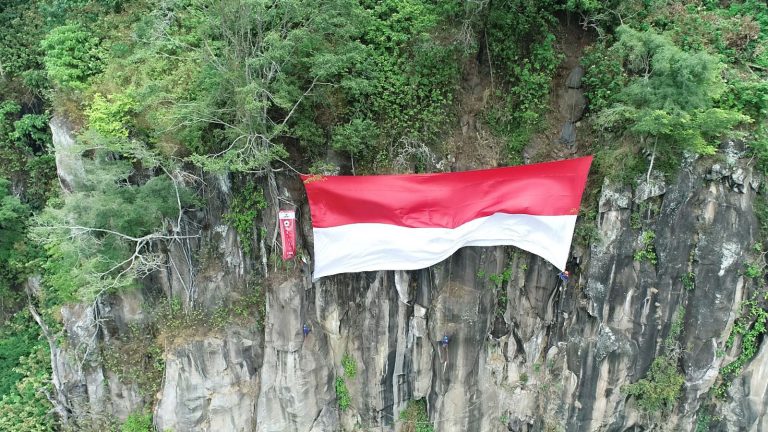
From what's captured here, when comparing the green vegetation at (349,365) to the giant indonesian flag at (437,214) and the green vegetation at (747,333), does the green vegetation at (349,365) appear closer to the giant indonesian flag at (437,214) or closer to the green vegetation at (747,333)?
the giant indonesian flag at (437,214)

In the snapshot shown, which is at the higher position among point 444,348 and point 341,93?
point 341,93

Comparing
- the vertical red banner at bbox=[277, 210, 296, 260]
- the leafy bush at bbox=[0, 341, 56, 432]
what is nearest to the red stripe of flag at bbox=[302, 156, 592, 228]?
the vertical red banner at bbox=[277, 210, 296, 260]

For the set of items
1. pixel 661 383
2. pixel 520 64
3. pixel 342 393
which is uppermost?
pixel 520 64

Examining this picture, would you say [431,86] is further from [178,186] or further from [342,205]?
[178,186]

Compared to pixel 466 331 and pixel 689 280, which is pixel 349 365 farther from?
pixel 689 280

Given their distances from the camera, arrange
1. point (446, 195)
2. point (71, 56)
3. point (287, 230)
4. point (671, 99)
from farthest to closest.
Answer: point (71, 56) < point (287, 230) < point (446, 195) < point (671, 99)

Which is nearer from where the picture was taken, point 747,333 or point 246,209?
point 747,333

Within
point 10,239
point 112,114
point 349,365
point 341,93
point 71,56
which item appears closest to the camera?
point 341,93

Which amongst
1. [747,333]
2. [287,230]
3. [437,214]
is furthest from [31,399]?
[747,333]
